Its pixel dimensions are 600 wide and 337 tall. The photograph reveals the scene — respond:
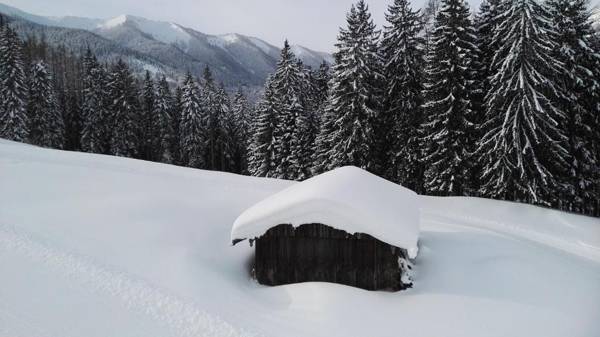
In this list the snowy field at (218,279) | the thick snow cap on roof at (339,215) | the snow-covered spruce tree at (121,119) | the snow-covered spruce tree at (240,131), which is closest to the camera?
the snowy field at (218,279)

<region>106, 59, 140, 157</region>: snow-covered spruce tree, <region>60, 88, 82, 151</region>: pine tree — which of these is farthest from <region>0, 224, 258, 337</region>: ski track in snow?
<region>60, 88, 82, 151</region>: pine tree

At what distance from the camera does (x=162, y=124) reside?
54.3 metres

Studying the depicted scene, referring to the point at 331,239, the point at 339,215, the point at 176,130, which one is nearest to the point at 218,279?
the point at 331,239

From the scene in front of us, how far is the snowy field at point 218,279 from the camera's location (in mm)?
8945

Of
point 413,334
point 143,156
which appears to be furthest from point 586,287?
point 143,156

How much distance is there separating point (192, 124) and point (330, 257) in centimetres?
4344

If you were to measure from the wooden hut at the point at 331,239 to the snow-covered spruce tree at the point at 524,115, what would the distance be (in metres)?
14.5

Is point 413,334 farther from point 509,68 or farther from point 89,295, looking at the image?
point 509,68

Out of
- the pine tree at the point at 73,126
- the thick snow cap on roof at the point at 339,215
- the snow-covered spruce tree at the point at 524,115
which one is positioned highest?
the snow-covered spruce tree at the point at 524,115

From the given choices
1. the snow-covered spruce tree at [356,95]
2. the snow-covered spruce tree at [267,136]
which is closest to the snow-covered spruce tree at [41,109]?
the snow-covered spruce tree at [267,136]

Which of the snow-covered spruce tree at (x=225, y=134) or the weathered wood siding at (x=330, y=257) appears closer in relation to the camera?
the weathered wood siding at (x=330, y=257)

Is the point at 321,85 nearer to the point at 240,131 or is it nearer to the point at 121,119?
the point at 240,131

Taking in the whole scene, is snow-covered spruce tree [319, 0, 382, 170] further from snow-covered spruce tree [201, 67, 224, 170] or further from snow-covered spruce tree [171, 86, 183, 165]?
snow-covered spruce tree [171, 86, 183, 165]

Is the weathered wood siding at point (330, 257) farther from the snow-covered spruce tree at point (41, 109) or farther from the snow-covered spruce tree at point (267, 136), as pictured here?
the snow-covered spruce tree at point (41, 109)
